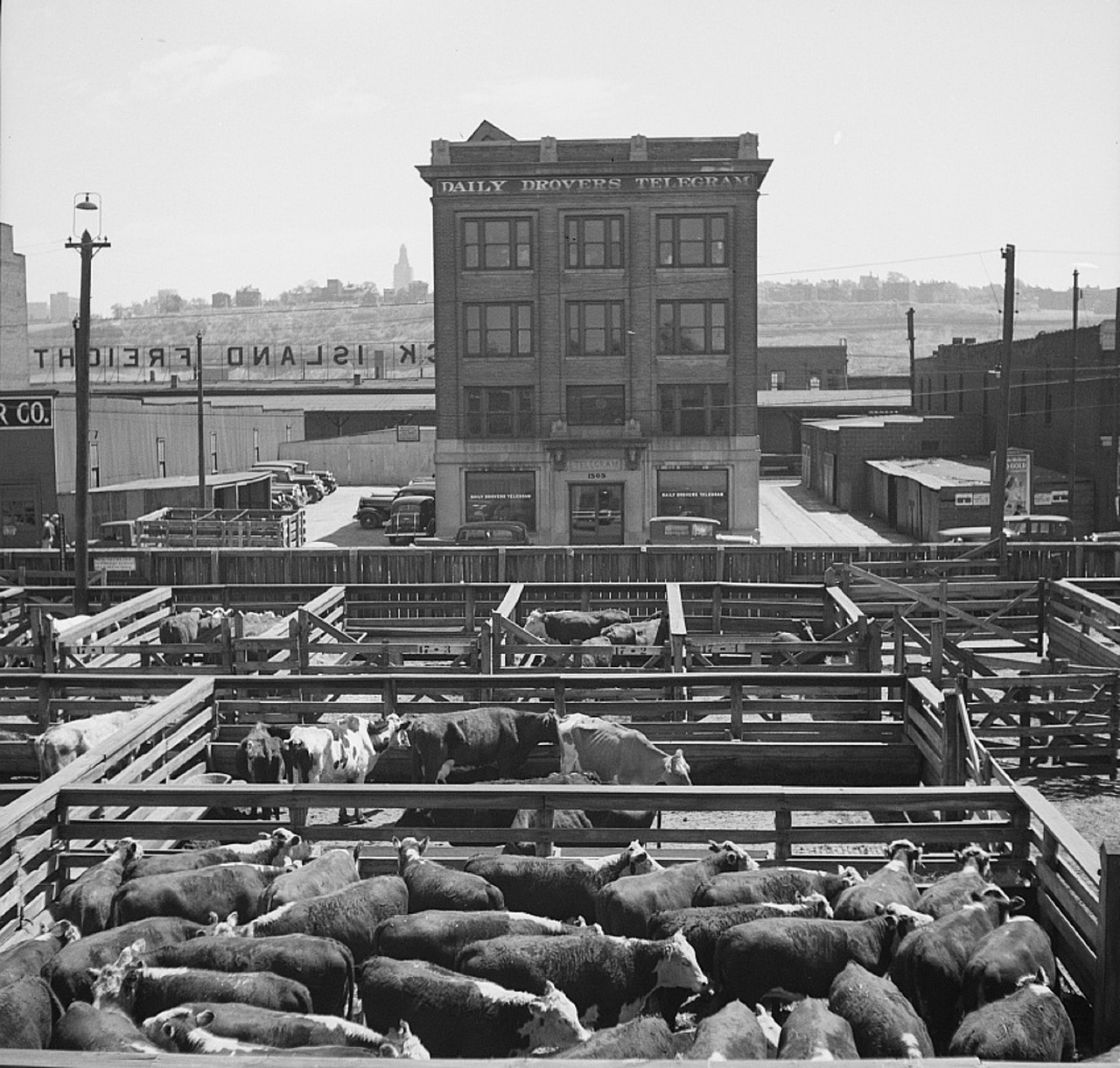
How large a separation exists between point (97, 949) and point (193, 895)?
3.43 ft

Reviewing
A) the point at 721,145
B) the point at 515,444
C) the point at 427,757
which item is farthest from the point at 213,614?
the point at 721,145

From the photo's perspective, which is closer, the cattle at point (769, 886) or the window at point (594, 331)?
the cattle at point (769, 886)

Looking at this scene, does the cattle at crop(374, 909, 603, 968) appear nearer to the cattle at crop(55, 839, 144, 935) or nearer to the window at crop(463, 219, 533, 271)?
the cattle at crop(55, 839, 144, 935)

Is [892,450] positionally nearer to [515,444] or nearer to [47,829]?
[515,444]

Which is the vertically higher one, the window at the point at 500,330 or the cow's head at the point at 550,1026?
the window at the point at 500,330

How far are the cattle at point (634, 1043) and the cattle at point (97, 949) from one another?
286cm

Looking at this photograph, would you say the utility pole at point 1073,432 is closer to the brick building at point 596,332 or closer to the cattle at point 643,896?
the brick building at point 596,332

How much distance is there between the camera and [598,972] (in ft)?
26.3

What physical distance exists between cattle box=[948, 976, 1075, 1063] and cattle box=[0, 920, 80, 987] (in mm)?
5459

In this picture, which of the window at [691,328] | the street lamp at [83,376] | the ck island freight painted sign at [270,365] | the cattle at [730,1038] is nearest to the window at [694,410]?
the window at [691,328]

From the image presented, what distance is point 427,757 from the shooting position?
1362cm

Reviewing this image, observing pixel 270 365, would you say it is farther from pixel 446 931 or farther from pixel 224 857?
pixel 446 931

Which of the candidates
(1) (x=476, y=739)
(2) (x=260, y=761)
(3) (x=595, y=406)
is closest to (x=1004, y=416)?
(3) (x=595, y=406)

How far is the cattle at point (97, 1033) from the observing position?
7.18 meters
